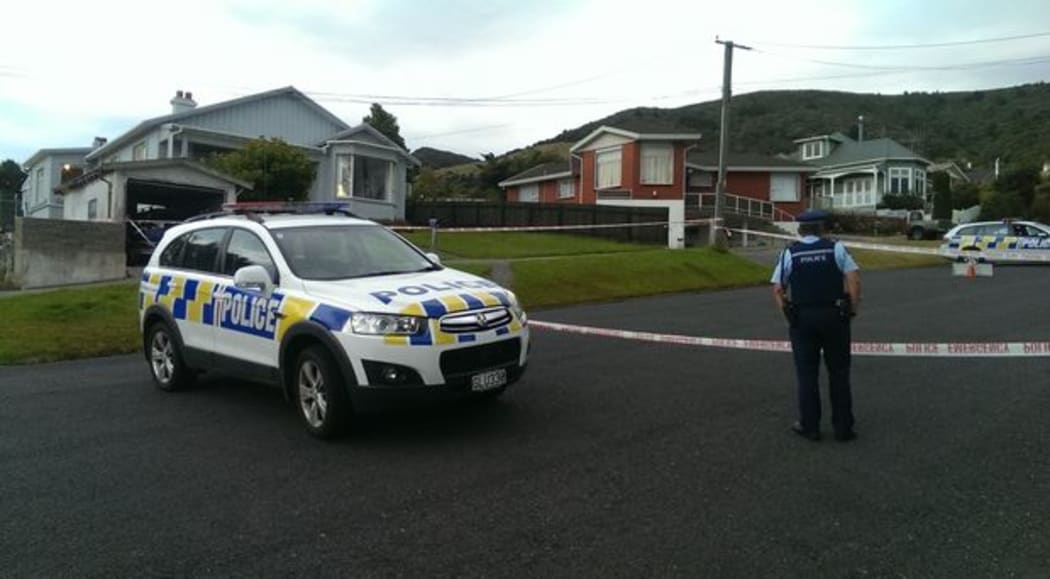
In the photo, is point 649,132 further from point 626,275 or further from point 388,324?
point 388,324

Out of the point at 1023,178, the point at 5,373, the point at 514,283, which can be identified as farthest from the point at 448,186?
the point at 5,373

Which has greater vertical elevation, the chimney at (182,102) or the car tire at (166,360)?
the chimney at (182,102)

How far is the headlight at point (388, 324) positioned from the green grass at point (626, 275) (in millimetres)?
9183

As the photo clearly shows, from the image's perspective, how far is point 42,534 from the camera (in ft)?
13.7

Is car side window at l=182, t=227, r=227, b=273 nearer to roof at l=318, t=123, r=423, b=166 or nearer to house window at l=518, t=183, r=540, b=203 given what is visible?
roof at l=318, t=123, r=423, b=166

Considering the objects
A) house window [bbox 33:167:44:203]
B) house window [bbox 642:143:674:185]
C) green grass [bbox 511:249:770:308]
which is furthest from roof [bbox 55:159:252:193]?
house window [bbox 33:167:44:203]

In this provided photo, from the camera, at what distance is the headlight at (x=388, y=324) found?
18.1 ft

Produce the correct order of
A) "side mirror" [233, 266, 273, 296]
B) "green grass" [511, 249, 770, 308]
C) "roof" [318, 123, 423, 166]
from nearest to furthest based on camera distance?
"side mirror" [233, 266, 273, 296], "green grass" [511, 249, 770, 308], "roof" [318, 123, 423, 166]

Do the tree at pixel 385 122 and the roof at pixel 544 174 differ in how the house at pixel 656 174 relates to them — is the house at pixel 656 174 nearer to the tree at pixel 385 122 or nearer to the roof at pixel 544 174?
the roof at pixel 544 174

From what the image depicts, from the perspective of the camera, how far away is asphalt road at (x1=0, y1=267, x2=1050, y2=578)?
381cm

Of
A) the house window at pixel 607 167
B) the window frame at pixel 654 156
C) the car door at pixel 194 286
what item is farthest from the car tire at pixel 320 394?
the house window at pixel 607 167

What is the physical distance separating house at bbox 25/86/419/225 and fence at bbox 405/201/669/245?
8.63 ft

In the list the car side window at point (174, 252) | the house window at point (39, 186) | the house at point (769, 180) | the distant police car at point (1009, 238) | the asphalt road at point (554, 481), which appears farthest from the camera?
the house window at point (39, 186)

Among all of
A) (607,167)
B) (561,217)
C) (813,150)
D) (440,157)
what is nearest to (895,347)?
(561,217)
